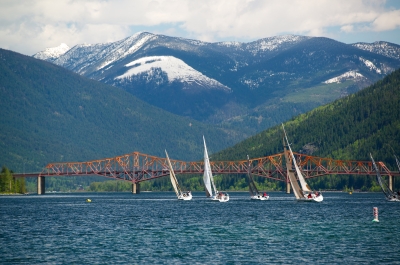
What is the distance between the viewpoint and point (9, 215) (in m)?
164

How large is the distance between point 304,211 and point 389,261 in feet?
274

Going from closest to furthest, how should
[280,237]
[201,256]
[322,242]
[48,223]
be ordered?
[201,256], [322,242], [280,237], [48,223]

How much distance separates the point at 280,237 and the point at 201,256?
815 inches

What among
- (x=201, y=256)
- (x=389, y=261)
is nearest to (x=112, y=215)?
(x=201, y=256)

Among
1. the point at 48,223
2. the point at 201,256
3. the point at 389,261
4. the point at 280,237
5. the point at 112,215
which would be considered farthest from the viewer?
the point at 112,215

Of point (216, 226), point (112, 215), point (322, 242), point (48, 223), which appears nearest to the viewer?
point (322, 242)

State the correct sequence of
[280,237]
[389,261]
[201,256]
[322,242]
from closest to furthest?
[389,261] < [201,256] < [322,242] < [280,237]

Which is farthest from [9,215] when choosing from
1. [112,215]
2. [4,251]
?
[4,251]

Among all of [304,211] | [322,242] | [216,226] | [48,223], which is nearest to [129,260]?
[322,242]

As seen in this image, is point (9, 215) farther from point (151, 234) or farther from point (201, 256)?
point (201, 256)

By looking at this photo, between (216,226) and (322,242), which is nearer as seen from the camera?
(322,242)

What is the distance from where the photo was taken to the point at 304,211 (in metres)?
169

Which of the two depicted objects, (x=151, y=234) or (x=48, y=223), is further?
(x=48, y=223)

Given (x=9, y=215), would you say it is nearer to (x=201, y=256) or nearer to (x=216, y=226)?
(x=216, y=226)
